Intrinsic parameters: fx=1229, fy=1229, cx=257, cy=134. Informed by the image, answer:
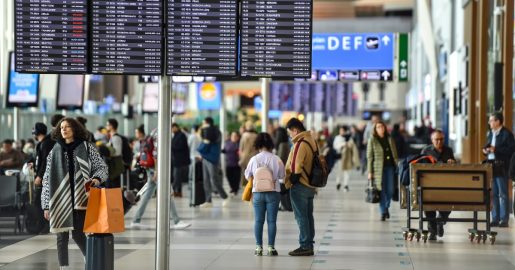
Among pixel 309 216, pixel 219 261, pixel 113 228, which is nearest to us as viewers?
pixel 113 228

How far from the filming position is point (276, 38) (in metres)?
12.8

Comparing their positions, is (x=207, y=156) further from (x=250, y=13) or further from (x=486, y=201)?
(x=250, y=13)

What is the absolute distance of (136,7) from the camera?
40.2ft

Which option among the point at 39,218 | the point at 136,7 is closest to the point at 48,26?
the point at 136,7

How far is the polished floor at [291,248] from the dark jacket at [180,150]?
4.84 m

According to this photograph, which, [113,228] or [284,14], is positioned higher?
[284,14]

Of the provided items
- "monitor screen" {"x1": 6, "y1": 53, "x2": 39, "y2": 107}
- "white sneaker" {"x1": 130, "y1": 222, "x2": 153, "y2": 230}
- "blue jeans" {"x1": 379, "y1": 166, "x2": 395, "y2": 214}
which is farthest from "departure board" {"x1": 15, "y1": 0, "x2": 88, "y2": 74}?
"monitor screen" {"x1": 6, "y1": 53, "x2": 39, "y2": 107}

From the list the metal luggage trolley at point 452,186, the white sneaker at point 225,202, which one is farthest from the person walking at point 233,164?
the metal luggage trolley at point 452,186

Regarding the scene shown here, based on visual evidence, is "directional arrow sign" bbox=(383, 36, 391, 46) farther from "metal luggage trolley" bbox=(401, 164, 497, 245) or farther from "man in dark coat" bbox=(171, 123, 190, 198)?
"metal luggage trolley" bbox=(401, 164, 497, 245)

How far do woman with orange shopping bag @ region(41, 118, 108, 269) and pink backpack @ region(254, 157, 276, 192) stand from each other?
2.95 meters

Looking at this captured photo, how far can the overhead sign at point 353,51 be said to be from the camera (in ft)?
108

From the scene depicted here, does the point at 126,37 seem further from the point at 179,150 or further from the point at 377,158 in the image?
the point at 179,150

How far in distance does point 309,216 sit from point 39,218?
5.18m

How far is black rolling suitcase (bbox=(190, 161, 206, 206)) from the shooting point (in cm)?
2611
